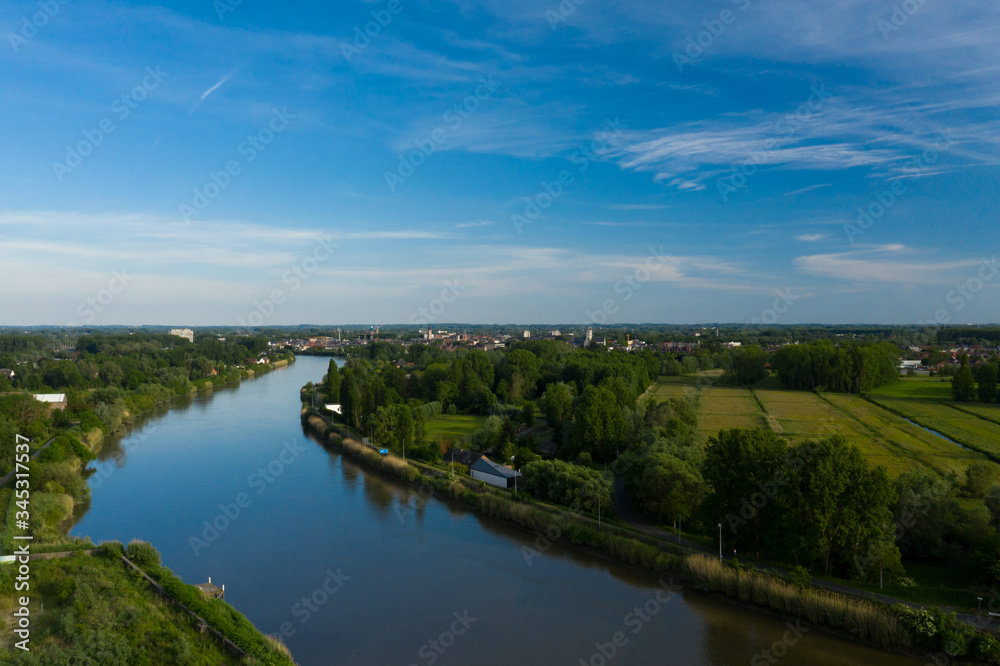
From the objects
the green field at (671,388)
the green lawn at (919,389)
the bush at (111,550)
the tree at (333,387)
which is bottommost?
the bush at (111,550)

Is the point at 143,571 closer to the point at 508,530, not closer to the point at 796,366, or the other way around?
the point at 508,530

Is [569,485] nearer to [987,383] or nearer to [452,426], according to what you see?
[452,426]

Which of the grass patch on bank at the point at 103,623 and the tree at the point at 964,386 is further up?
the tree at the point at 964,386

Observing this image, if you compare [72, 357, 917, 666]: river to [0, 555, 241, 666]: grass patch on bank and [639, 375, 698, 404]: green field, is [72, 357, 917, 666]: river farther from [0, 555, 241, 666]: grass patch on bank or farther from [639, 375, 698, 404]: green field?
[639, 375, 698, 404]: green field

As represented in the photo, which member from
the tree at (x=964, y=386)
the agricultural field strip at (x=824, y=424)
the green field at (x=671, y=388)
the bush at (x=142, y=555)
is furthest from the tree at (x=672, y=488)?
the tree at (x=964, y=386)

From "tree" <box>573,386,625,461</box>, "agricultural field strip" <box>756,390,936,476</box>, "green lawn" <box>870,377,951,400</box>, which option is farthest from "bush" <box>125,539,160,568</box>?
"green lawn" <box>870,377,951,400</box>

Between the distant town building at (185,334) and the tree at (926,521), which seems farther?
the distant town building at (185,334)

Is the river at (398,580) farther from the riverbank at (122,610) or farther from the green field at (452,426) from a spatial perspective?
the green field at (452,426)
